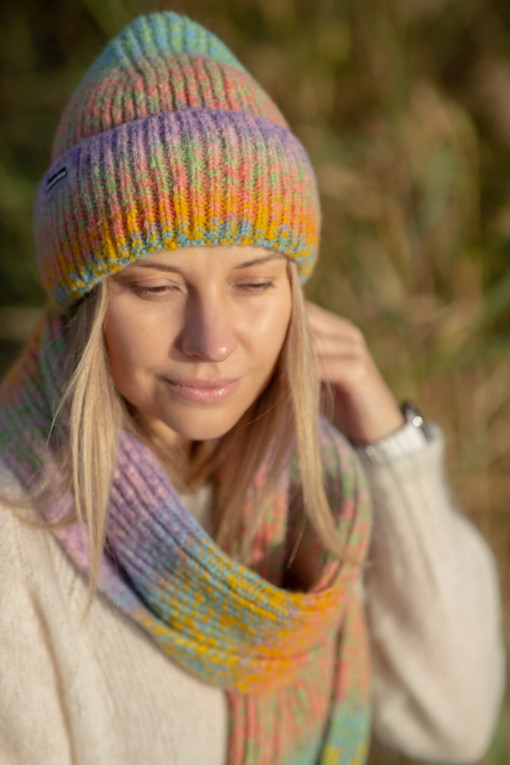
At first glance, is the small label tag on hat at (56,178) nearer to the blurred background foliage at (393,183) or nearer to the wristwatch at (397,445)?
the wristwatch at (397,445)

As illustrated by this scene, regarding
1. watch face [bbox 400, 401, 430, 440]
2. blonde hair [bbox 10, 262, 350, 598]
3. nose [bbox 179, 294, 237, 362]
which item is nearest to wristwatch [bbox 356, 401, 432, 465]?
watch face [bbox 400, 401, 430, 440]

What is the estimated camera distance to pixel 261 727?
1225 millimetres

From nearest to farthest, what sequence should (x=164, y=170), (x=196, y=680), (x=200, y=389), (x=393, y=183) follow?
(x=164, y=170)
(x=200, y=389)
(x=196, y=680)
(x=393, y=183)

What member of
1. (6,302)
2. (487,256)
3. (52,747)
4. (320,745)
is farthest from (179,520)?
(6,302)

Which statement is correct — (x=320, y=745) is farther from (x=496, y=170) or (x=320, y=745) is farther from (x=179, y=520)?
(x=496, y=170)

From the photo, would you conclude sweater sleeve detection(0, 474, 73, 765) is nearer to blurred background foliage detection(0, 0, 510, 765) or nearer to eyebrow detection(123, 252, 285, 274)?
eyebrow detection(123, 252, 285, 274)

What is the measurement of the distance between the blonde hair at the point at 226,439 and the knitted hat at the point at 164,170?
0.08m

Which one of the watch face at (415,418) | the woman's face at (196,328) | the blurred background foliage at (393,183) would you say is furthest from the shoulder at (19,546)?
the blurred background foliage at (393,183)

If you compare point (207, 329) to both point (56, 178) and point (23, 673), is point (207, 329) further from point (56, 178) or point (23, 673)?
point (23, 673)

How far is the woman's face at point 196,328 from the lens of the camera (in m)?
0.96

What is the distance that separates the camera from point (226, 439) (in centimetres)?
129

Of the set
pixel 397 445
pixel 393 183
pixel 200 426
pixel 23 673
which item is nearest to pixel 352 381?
pixel 397 445

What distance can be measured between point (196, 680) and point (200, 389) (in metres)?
0.55

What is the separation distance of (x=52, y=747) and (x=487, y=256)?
6.11 feet
